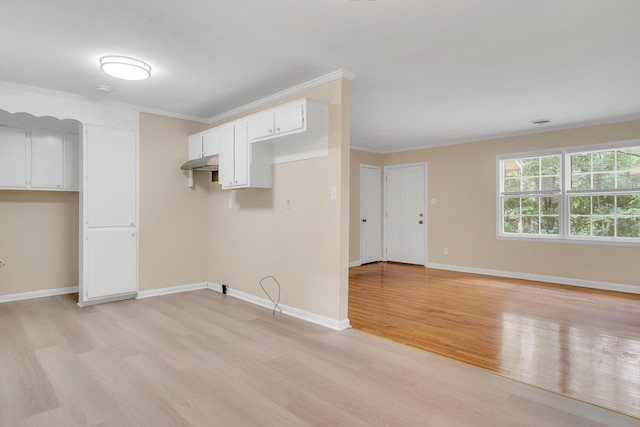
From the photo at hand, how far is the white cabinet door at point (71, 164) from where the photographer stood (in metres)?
4.72

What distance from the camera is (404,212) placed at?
7.70 metres

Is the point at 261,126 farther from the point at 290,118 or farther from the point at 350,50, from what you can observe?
the point at 350,50

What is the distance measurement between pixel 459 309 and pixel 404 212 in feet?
12.0

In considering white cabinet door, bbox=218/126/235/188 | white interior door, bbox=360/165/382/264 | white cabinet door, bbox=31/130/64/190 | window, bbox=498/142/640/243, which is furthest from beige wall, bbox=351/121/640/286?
white cabinet door, bbox=31/130/64/190

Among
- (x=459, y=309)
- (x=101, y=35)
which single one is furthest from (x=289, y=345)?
(x=101, y=35)

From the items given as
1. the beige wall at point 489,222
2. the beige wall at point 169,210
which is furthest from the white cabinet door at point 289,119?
the beige wall at point 489,222

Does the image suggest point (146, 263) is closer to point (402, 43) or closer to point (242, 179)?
point (242, 179)

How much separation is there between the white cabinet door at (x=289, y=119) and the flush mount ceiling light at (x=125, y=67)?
123cm

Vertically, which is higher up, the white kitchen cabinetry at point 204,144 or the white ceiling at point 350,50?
the white ceiling at point 350,50

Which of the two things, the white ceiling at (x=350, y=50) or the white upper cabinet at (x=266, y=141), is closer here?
the white ceiling at (x=350, y=50)

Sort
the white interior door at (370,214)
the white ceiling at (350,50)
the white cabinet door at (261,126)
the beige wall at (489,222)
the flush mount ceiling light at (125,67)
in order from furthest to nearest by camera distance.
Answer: the white interior door at (370,214), the beige wall at (489,222), the white cabinet door at (261,126), the flush mount ceiling light at (125,67), the white ceiling at (350,50)

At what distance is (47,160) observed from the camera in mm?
4602

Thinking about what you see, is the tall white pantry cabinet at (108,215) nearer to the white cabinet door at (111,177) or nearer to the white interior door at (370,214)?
the white cabinet door at (111,177)

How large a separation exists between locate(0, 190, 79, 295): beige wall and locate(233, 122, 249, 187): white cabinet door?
8.10 ft
